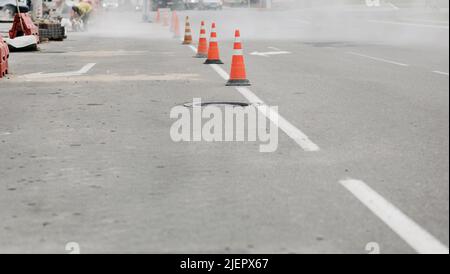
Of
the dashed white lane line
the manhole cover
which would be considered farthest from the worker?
the manhole cover

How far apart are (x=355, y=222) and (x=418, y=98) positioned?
7.42 m

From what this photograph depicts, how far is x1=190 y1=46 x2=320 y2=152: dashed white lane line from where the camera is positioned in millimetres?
9216

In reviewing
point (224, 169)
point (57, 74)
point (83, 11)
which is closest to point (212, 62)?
point (57, 74)

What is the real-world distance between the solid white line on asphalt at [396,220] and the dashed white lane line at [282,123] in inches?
72.7

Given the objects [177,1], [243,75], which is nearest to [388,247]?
[243,75]

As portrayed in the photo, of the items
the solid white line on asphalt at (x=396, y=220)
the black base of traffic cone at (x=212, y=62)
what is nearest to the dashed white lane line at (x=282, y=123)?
the solid white line on asphalt at (x=396, y=220)

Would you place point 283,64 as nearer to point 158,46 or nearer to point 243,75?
point 243,75

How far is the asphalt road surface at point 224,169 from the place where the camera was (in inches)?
227
